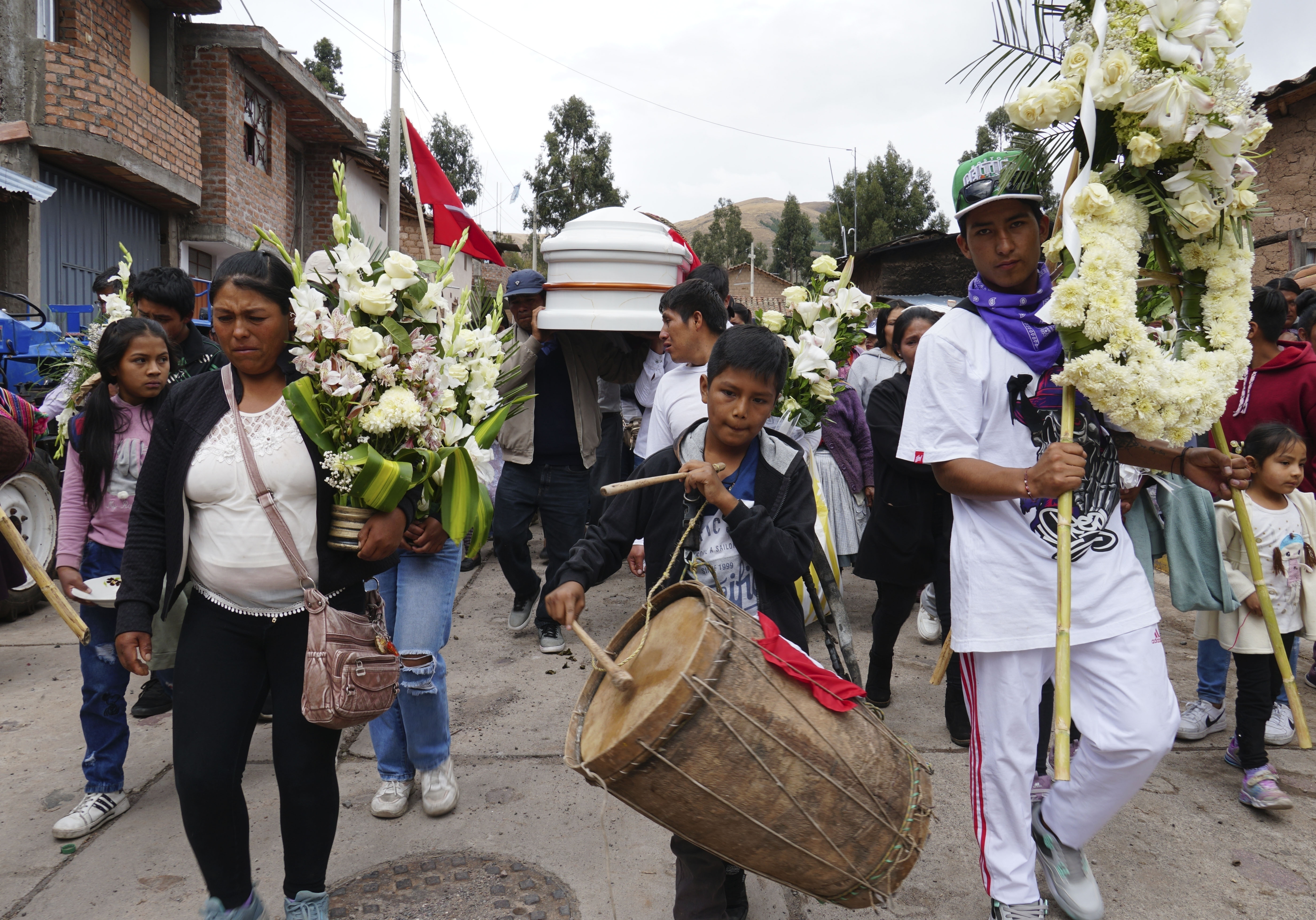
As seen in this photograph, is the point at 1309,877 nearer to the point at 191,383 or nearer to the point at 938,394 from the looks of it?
the point at 938,394

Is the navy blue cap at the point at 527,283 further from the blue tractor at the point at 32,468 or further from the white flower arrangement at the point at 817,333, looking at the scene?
the blue tractor at the point at 32,468

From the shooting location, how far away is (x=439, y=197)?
5.71 metres

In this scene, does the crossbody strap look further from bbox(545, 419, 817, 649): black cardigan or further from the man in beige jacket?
the man in beige jacket

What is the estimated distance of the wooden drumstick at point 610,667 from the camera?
208cm

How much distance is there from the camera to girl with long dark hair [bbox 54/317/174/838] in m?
3.43

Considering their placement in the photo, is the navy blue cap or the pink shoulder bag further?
the navy blue cap

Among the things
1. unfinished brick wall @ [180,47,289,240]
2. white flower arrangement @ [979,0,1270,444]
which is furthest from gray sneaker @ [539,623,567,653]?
unfinished brick wall @ [180,47,289,240]

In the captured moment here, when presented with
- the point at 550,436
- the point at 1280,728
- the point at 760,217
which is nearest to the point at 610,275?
the point at 550,436

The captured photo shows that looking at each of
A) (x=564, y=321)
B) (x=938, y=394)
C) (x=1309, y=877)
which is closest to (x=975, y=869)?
(x=1309, y=877)

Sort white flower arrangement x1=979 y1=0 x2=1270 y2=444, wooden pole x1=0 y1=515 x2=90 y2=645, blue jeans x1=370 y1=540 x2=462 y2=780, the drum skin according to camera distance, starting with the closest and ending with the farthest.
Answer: the drum skin, white flower arrangement x1=979 y1=0 x2=1270 y2=444, wooden pole x1=0 y1=515 x2=90 y2=645, blue jeans x1=370 y1=540 x2=462 y2=780

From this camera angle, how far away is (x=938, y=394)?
8.48ft

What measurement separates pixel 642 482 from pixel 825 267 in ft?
8.68

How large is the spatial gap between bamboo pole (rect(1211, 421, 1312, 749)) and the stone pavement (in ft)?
2.28

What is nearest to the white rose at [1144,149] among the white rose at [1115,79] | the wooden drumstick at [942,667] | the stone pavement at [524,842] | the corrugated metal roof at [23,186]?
the white rose at [1115,79]
